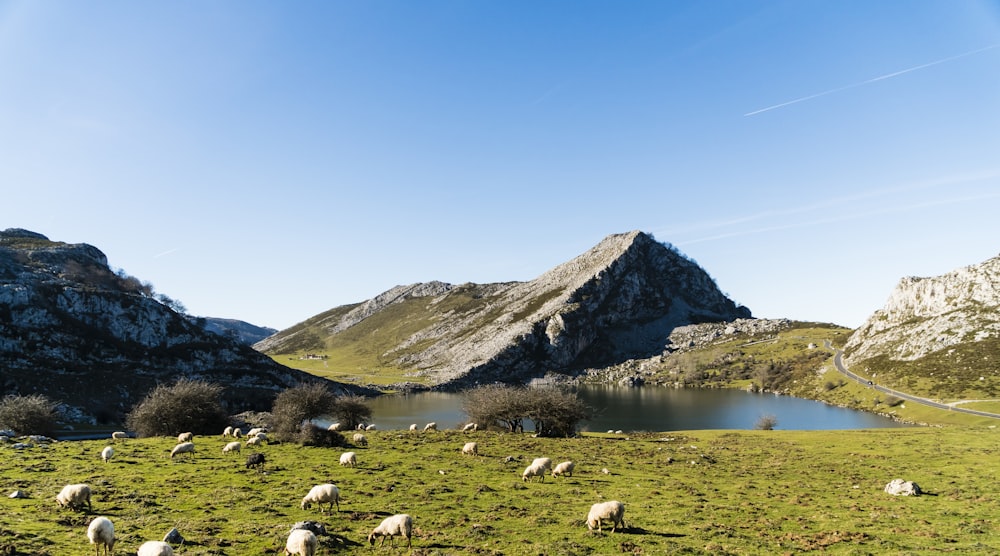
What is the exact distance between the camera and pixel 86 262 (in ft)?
556

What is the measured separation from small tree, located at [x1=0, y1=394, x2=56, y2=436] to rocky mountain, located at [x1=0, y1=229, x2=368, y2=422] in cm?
3698

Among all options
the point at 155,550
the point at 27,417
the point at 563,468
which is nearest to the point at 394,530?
the point at 155,550

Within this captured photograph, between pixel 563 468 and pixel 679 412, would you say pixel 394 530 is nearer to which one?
pixel 563 468

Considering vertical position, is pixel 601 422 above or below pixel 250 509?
below

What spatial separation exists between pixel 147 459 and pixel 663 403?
128193mm

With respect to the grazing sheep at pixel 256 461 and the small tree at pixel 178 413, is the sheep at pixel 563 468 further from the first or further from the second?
the small tree at pixel 178 413

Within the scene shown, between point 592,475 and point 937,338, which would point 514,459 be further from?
point 937,338

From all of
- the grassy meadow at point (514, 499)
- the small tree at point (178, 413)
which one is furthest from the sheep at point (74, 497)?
the small tree at point (178, 413)

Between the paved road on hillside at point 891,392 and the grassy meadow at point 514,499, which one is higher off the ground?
the grassy meadow at point 514,499

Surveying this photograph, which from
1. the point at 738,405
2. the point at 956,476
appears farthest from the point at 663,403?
the point at 956,476

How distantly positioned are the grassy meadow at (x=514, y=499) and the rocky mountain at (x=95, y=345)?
83110 mm

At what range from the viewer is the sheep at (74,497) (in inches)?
936

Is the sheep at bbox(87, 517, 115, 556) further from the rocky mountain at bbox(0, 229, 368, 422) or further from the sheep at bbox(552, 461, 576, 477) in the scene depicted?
the rocky mountain at bbox(0, 229, 368, 422)

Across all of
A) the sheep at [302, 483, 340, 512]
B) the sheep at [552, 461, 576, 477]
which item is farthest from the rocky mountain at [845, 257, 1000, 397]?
the sheep at [302, 483, 340, 512]
